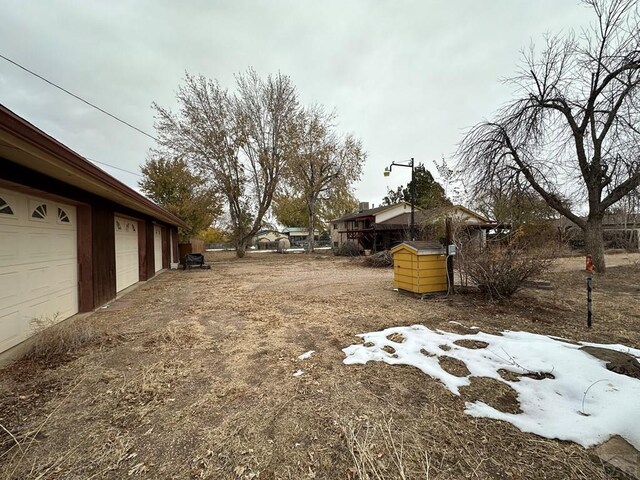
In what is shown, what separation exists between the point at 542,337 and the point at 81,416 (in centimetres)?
522

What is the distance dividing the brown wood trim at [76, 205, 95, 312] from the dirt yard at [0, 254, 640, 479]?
129cm

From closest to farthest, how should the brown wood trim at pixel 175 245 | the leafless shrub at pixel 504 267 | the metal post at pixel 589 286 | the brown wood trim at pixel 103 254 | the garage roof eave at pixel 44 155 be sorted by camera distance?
the garage roof eave at pixel 44 155
the metal post at pixel 589 286
the leafless shrub at pixel 504 267
the brown wood trim at pixel 103 254
the brown wood trim at pixel 175 245

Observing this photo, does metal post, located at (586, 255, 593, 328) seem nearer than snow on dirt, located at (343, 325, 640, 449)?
No

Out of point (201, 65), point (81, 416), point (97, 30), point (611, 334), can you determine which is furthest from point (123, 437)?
point (201, 65)

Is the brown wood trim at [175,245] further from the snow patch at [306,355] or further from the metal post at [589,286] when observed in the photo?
the metal post at [589,286]

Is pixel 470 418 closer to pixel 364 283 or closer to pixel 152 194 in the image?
pixel 364 283

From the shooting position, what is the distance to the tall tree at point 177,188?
18391mm

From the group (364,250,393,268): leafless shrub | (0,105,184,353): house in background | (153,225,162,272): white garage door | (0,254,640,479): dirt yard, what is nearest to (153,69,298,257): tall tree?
(153,225,162,272): white garage door

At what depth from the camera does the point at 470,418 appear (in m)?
2.12

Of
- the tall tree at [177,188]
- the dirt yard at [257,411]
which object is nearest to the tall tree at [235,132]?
the tall tree at [177,188]

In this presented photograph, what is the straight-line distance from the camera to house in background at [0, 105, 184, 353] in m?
3.22

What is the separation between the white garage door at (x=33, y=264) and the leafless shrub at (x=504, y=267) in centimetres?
785

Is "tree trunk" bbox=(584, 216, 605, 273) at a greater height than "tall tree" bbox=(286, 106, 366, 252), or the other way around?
"tall tree" bbox=(286, 106, 366, 252)

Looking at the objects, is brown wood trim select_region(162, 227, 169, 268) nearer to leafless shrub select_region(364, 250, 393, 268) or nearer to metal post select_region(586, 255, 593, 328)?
leafless shrub select_region(364, 250, 393, 268)
